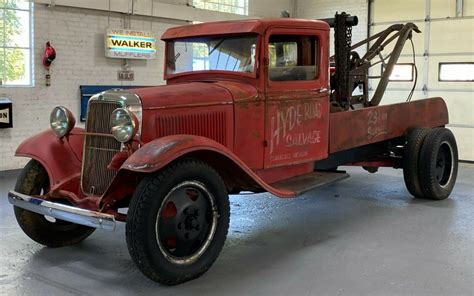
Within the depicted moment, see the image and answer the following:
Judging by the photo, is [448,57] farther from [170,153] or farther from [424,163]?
[170,153]

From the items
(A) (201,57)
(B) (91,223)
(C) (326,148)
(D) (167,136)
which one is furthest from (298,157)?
(B) (91,223)

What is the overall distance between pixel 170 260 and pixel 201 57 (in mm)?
1937

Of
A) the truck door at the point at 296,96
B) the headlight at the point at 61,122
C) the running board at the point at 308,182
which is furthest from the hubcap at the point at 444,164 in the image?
the headlight at the point at 61,122

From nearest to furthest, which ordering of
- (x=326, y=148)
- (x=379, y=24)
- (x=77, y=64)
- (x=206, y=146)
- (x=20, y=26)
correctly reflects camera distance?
(x=206, y=146) → (x=326, y=148) → (x=20, y=26) → (x=77, y=64) → (x=379, y=24)

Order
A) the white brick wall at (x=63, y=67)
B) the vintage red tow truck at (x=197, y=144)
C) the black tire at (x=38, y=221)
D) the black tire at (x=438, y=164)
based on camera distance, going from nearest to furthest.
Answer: the vintage red tow truck at (x=197, y=144) → the black tire at (x=38, y=221) → the black tire at (x=438, y=164) → the white brick wall at (x=63, y=67)

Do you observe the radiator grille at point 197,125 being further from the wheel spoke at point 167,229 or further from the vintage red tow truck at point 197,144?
the wheel spoke at point 167,229

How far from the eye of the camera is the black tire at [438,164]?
232 inches

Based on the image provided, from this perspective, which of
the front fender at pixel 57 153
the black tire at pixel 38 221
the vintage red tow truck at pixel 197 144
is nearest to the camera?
the vintage red tow truck at pixel 197 144

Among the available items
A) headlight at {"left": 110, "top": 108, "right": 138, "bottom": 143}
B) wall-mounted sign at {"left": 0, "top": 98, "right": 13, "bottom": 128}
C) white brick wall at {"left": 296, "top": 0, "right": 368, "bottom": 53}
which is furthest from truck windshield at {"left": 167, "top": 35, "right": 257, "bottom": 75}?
white brick wall at {"left": 296, "top": 0, "right": 368, "bottom": 53}

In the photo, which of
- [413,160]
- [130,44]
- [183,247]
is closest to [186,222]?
[183,247]

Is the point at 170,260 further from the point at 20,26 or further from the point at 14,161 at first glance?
the point at 20,26

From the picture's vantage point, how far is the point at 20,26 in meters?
7.71

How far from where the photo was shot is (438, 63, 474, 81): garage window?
9422 mm

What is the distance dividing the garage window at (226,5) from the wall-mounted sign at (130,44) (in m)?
1.45
